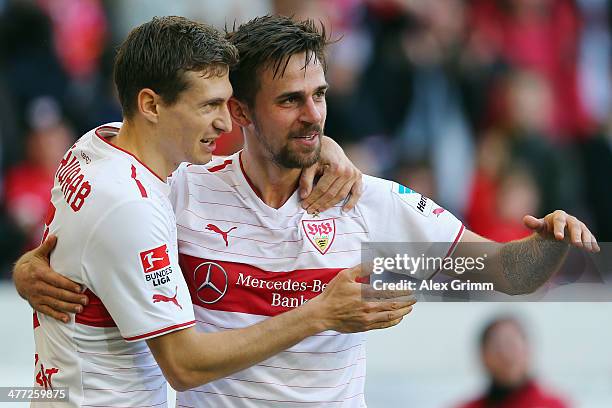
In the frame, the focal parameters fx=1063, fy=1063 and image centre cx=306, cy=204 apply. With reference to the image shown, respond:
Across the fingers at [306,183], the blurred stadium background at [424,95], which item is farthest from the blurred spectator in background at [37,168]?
the fingers at [306,183]

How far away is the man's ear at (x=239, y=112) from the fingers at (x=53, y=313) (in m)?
0.94

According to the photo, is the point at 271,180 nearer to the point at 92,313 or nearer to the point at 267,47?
the point at 267,47

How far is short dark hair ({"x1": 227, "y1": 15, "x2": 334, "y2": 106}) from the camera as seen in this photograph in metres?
3.54

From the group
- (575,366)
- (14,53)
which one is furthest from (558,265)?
(14,53)

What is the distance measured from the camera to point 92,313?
10.4ft

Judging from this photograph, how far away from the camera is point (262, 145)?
11.9 feet

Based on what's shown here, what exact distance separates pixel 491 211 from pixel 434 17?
165 centimetres

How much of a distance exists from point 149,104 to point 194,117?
142mm

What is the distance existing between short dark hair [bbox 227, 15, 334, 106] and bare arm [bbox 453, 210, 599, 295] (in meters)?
0.84

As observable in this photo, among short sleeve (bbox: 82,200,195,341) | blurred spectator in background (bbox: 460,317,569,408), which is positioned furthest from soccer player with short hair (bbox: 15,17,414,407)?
blurred spectator in background (bbox: 460,317,569,408)

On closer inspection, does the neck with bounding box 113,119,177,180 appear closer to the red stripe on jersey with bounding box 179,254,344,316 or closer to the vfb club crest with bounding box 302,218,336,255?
the red stripe on jersey with bounding box 179,254,344,316

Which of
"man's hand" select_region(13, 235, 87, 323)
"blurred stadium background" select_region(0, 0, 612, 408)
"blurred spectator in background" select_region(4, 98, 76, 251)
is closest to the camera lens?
"man's hand" select_region(13, 235, 87, 323)

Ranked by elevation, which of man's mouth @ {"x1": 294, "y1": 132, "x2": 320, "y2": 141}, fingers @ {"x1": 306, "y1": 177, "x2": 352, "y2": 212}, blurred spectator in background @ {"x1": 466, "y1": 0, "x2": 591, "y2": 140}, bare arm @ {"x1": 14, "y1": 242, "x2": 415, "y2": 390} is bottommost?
bare arm @ {"x1": 14, "y1": 242, "x2": 415, "y2": 390}

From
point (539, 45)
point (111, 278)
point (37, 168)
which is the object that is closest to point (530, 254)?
point (111, 278)
